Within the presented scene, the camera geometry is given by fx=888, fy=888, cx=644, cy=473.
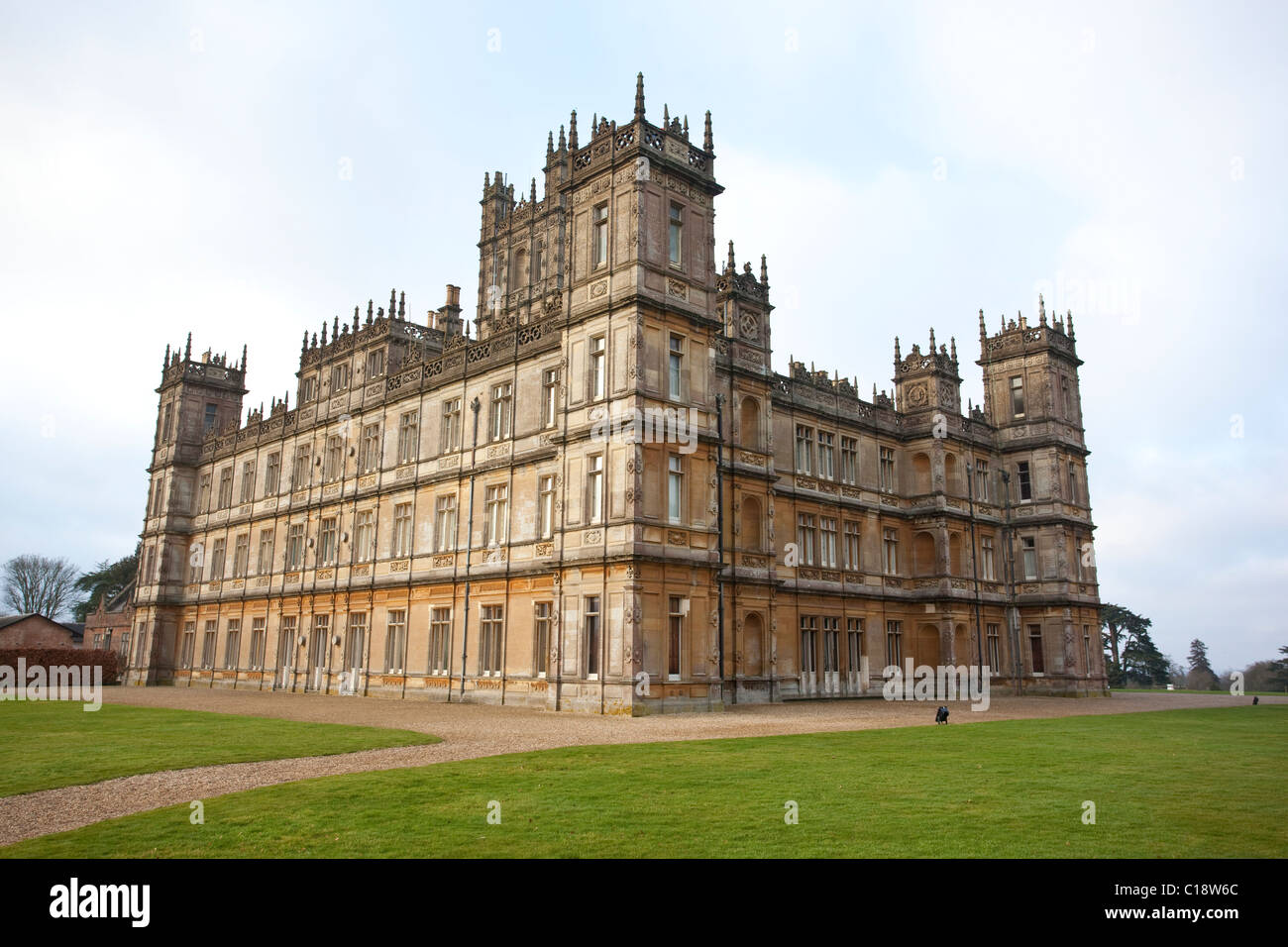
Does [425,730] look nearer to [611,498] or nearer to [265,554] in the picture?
A: [611,498]

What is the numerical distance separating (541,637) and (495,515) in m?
5.36

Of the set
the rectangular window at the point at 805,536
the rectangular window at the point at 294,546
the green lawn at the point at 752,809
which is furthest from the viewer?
the rectangular window at the point at 294,546

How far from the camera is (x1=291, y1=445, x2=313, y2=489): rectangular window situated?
44.8 metres

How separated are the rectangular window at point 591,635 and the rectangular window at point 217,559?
31.3 m

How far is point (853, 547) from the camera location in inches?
1551

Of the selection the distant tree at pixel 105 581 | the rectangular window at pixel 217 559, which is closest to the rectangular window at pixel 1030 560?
the rectangular window at pixel 217 559

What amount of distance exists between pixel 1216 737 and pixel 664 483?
15.5 metres

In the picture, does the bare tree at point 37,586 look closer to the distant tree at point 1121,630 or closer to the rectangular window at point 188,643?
the rectangular window at point 188,643

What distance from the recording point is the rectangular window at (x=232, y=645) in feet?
154

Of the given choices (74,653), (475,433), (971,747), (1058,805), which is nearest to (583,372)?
(475,433)

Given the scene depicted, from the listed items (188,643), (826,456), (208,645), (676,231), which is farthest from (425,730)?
(188,643)

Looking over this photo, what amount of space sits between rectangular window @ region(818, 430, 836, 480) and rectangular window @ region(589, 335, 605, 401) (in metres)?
13.3

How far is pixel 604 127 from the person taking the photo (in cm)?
3064
